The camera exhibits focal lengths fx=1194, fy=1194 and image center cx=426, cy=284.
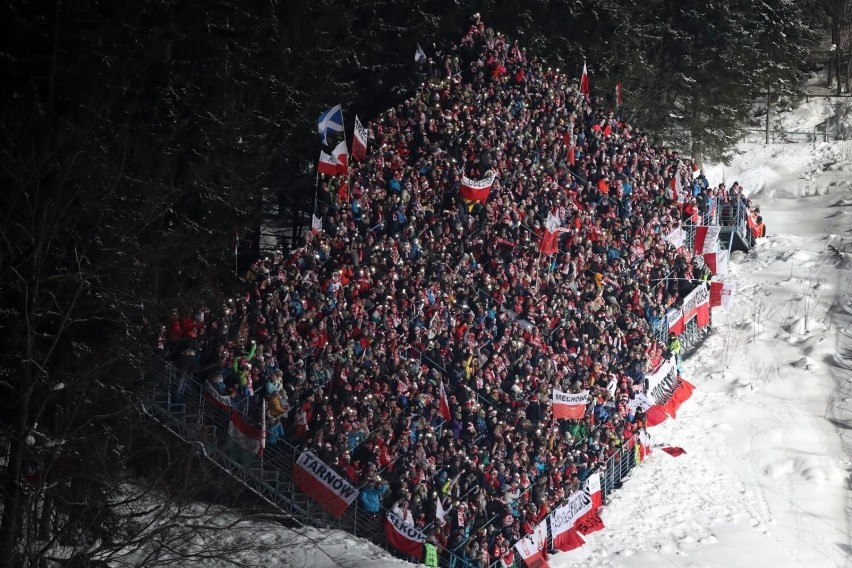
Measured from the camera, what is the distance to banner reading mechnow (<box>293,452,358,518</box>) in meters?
22.9

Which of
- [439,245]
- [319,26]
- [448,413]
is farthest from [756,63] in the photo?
[448,413]

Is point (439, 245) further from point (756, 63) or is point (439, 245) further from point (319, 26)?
point (756, 63)

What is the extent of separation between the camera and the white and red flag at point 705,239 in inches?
1485

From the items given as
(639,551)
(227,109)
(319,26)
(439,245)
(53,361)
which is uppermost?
(319,26)

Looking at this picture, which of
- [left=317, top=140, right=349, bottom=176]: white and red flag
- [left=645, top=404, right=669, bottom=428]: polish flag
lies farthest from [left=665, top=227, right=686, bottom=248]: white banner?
[left=317, top=140, right=349, bottom=176]: white and red flag

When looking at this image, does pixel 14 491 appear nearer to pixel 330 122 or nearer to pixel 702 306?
pixel 330 122

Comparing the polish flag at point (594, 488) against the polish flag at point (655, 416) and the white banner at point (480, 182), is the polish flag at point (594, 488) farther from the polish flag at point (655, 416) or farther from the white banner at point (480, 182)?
the white banner at point (480, 182)

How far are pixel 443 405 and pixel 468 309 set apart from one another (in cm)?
337

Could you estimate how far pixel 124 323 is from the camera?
18688 mm

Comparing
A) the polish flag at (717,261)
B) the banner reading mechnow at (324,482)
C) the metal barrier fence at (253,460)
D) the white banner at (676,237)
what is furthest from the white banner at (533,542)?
the polish flag at (717,261)

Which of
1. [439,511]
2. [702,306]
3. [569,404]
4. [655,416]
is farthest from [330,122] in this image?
[702,306]

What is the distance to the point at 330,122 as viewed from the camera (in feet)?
101

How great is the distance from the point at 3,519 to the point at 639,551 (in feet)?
51.1

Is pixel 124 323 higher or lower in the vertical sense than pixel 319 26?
lower
